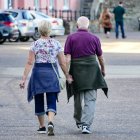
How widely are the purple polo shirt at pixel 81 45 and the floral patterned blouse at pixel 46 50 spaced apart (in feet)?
1.16

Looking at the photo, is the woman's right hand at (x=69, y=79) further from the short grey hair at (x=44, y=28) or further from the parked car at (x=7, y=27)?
the parked car at (x=7, y=27)

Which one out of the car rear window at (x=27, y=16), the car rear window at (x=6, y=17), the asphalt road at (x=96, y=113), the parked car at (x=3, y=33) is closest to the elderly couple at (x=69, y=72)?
the asphalt road at (x=96, y=113)

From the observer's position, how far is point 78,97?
12.4 meters

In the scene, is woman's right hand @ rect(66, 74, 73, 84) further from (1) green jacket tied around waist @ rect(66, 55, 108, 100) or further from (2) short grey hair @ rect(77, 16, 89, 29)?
(2) short grey hair @ rect(77, 16, 89, 29)

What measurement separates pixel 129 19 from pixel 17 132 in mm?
45903

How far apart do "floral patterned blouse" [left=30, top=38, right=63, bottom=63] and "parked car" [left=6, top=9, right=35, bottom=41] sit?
2967 centimetres

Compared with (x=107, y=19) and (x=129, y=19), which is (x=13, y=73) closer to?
(x=107, y=19)

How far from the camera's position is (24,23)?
42.2 meters

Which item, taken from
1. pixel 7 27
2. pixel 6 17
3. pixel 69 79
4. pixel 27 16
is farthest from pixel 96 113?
pixel 27 16

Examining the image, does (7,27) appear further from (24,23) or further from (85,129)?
(85,129)

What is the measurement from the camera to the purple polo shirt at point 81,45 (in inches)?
483

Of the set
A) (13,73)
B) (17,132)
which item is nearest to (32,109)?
(17,132)

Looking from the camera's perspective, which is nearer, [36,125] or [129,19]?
[36,125]

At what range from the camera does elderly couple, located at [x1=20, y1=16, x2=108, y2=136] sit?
1190cm
